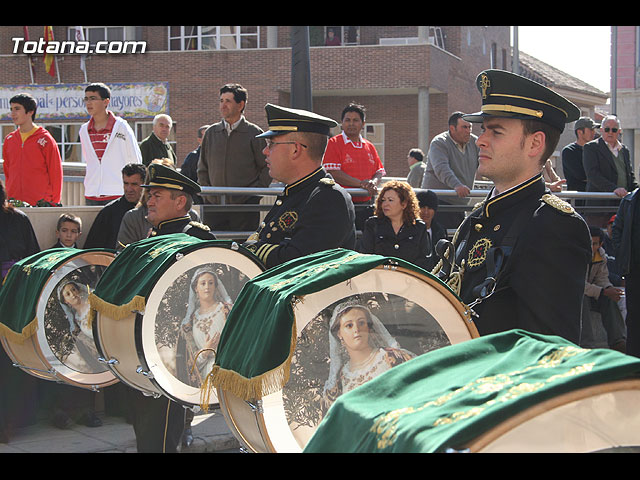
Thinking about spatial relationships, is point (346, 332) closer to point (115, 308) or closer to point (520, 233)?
point (520, 233)

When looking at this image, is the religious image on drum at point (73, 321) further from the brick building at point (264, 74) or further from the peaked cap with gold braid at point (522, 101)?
the brick building at point (264, 74)

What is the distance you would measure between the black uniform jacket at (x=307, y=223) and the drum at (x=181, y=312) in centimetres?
17

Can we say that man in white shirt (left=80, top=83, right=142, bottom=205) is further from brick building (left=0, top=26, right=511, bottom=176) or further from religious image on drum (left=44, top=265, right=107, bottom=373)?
brick building (left=0, top=26, right=511, bottom=176)

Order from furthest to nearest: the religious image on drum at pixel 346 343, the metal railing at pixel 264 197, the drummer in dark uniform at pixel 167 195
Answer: the metal railing at pixel 264 197 → the drummer in dark uniform at pixel 167 195 → the religious image on drum at pixel 346 343

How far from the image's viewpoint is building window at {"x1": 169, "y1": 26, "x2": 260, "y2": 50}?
33.7m

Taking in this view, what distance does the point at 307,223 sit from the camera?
4410mm

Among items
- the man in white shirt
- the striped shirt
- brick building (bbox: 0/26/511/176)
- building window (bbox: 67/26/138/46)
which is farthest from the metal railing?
building window (bbox: 67/26/138/46)

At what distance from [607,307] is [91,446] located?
541cm

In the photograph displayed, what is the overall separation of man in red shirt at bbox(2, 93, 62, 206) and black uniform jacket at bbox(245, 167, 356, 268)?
4.53m

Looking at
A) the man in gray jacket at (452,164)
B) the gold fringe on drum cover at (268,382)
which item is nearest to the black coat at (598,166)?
the man in gray jacket at (452,164)

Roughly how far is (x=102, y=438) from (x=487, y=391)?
18.8 ft

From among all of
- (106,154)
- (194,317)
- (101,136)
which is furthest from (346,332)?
(101,136)

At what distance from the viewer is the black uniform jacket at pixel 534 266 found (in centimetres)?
309

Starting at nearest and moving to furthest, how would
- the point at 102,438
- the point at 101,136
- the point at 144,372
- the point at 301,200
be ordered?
the point at 144,372 → the point at 301,200 → the point at 102,438 → the point at 101,136
